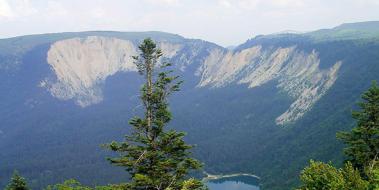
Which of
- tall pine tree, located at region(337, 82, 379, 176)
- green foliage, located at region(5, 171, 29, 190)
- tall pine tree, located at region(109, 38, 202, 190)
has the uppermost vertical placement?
tall pine tree, located at region(109, 38, 202, 190)

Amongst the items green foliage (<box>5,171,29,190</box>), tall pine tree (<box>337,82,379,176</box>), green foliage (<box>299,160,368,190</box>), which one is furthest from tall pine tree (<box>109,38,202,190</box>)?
tall pine tree (<box>337,82,379,176</box>)

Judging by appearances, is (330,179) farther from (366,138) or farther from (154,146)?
(366,138)

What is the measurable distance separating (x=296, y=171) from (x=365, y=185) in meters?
169

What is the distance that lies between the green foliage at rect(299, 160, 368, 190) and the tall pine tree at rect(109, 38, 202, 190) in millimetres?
9687

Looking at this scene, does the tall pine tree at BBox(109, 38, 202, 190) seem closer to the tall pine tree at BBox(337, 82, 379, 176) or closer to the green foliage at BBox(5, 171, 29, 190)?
the green foliage at BBox(5, 171, 29, 190)

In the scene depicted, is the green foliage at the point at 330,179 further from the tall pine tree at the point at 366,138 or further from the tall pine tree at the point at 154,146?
the tall pine tree at the point at 366,138

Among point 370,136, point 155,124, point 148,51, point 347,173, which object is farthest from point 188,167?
point 370,136

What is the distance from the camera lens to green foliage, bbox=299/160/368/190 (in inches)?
1367

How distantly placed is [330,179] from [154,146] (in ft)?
42.5

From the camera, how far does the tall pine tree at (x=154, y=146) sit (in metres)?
32.1

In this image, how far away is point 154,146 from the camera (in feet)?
108

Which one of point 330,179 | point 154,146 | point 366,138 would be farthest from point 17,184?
point 366,138

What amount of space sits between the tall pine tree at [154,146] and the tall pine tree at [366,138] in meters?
22.0

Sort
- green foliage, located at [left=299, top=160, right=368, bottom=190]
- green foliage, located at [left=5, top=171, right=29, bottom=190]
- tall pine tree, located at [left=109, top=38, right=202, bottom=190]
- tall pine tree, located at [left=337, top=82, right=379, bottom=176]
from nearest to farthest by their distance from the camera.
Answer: tall pine tree, located at [left=109, top=38, right=202, bottom=190], green foliage, located at [left=299, top=160, right=368, bottom=190], tall pine tree, located at [left=337, top=82, right=379, bottom=176], green foliage, located at [left=5, top=171, right=29, bottom=190]
